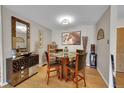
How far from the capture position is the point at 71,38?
19.2ft

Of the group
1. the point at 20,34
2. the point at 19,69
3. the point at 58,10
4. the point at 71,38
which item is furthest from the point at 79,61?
the point at 71,38

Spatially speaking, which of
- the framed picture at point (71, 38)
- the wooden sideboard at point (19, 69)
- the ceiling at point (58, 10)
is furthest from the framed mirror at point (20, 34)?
the framed picture at point (71, 38)

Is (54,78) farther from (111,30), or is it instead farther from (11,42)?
(111,30)

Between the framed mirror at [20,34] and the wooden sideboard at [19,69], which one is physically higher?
the framed mirror at [20,34]

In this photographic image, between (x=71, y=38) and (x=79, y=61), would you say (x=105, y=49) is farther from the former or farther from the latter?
(x=71, y=38)

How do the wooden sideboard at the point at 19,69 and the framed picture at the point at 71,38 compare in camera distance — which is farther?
the framed picture at the point at 71,38

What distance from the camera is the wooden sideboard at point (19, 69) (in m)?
2.68

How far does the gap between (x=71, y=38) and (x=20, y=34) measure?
10.1 ft

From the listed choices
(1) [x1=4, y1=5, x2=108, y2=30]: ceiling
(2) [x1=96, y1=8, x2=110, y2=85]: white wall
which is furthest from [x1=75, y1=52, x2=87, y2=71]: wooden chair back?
(1) [x1=4, y1=5, x2=108, y2=30]: ceiling

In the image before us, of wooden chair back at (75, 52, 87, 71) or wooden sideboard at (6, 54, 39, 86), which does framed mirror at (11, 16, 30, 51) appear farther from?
wooden chair back at (75, 52, 87, 71)

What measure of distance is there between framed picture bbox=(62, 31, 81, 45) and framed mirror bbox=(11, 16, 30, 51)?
2.63m

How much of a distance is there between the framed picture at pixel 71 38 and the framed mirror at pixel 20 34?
2.63m

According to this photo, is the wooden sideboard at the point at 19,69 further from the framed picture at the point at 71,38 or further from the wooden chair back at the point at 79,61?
the framed picture at the point at 71,38

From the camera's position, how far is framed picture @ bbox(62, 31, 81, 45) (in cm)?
561
